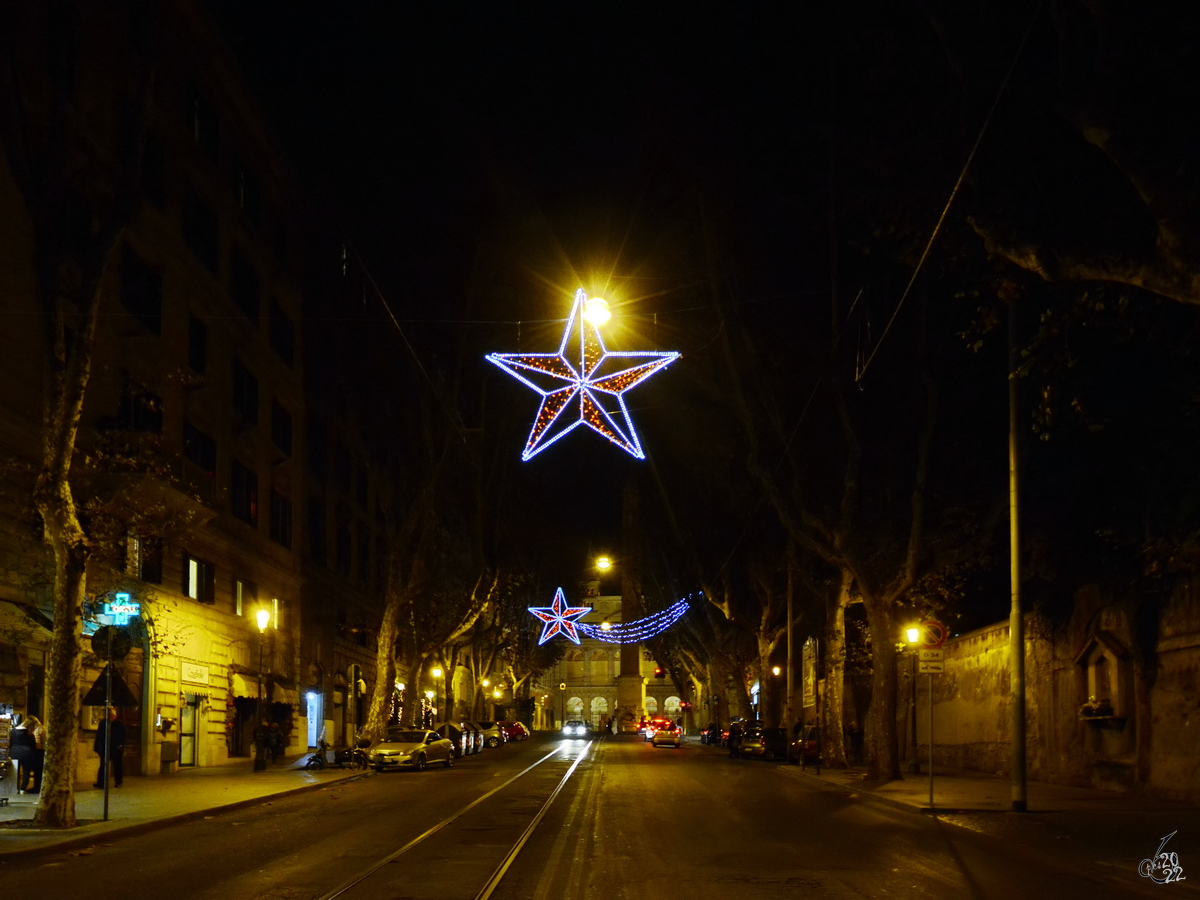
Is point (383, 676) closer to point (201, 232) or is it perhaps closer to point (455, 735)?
point (455, 735)

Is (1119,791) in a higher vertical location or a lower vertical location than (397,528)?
lower

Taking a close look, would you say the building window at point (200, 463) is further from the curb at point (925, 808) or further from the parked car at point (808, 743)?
the parked car at point (808, 743)

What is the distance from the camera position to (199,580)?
34.5 m

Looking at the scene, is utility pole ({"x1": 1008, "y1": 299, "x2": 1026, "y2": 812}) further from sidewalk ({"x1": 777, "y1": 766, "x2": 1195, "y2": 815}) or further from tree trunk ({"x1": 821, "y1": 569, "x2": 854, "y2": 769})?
tree trunk ({"x1": 821, "y1": 569, "x2": 854, "y2": 769})

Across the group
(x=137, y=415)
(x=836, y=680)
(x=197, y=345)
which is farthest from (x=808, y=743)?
(x=137, y=415)

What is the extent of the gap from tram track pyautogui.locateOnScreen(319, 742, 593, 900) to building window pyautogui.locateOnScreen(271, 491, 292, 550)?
20454 mm

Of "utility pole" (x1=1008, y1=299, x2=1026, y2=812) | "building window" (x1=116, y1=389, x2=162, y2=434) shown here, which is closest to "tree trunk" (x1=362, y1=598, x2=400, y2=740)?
"building window" (x1=116, y1=389, x2=162, y2=434)

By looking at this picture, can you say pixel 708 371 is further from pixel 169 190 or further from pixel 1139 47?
pixel 1139 47

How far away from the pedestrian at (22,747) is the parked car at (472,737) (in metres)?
29.5

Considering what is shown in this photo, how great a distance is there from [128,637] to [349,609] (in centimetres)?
3696

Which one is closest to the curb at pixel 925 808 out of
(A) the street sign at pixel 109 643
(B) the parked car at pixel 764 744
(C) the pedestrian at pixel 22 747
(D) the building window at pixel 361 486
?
(A) the street sign at pixel 109 643

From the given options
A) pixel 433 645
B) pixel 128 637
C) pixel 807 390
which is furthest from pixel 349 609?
pixel 128 637

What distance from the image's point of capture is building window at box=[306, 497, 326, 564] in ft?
157

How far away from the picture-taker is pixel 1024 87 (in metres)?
13.1
